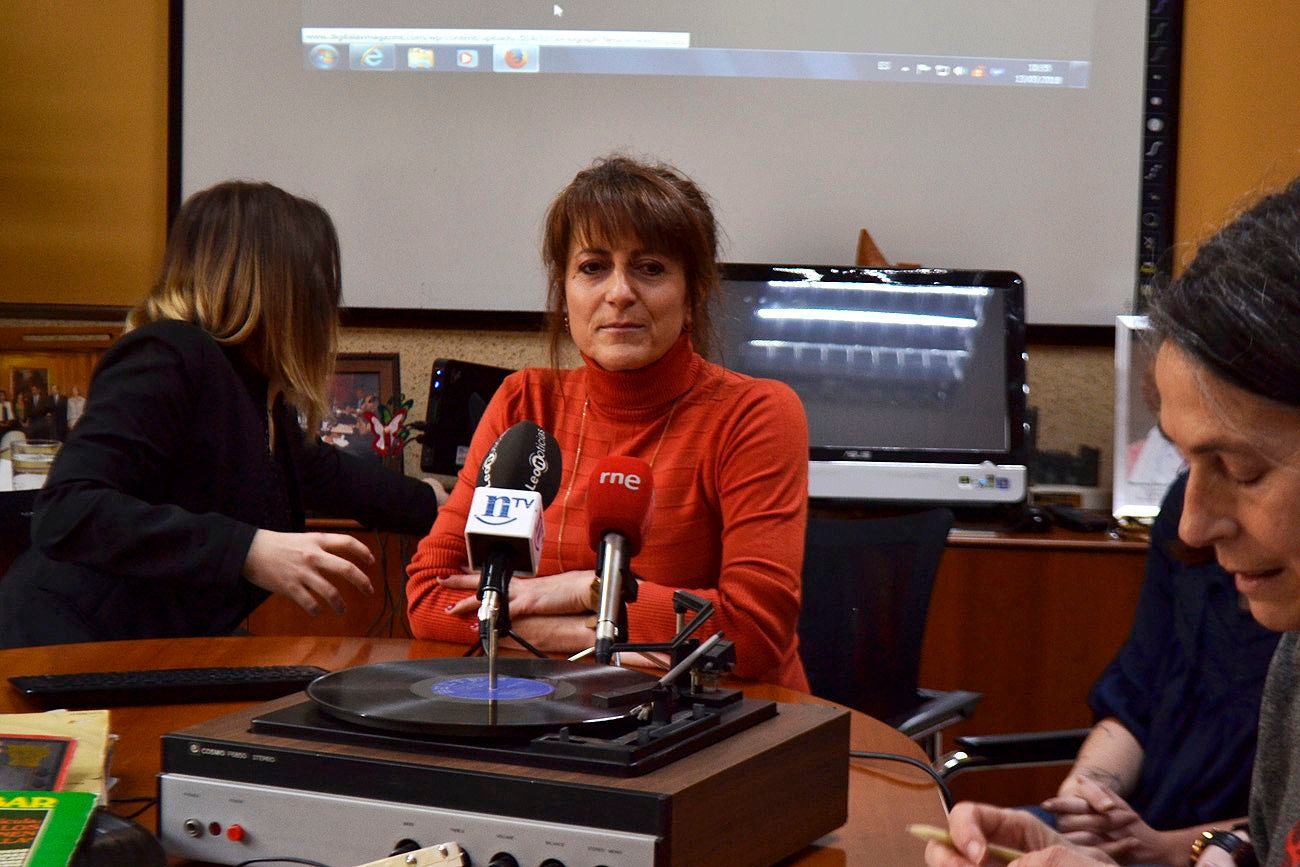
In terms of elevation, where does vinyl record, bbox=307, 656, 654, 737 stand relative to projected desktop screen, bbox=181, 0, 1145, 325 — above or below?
below

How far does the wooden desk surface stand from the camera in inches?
40.2

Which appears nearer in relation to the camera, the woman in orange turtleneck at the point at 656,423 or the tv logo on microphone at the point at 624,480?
the tv logo on microphone at the point at 624,480

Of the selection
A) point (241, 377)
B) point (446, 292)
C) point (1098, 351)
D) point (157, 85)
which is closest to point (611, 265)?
point (241, 377)

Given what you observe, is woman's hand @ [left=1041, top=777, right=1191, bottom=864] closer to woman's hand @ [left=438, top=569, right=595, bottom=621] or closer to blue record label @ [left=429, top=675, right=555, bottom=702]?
woman's hand @ [left=438, top=569, right=595, bottom=621]

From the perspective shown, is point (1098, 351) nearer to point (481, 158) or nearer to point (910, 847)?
point (481, 158)

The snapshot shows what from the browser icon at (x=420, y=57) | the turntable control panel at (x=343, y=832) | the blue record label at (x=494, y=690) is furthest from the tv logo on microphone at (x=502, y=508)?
the browser icon at (x=420, y=57)

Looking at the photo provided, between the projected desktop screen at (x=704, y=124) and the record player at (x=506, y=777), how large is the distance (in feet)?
7.79

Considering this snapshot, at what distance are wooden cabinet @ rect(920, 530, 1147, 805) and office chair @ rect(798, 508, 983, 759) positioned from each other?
581 millimetres

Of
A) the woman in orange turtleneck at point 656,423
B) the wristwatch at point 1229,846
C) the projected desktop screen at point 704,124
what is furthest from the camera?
the projected desktop screen at point 704,124

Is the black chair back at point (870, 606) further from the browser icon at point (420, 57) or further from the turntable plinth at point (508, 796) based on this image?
the browser icon at point (420, 57)

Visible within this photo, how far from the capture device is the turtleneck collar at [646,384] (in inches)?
73.2

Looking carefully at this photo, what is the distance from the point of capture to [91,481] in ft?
5.91

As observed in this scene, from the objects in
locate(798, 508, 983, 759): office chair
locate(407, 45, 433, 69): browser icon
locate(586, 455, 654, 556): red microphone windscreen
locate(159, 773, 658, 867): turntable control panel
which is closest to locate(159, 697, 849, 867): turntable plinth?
locate(159, 773, 658, 867): turntable control panel

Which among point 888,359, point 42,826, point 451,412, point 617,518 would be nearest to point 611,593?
point 617,518
